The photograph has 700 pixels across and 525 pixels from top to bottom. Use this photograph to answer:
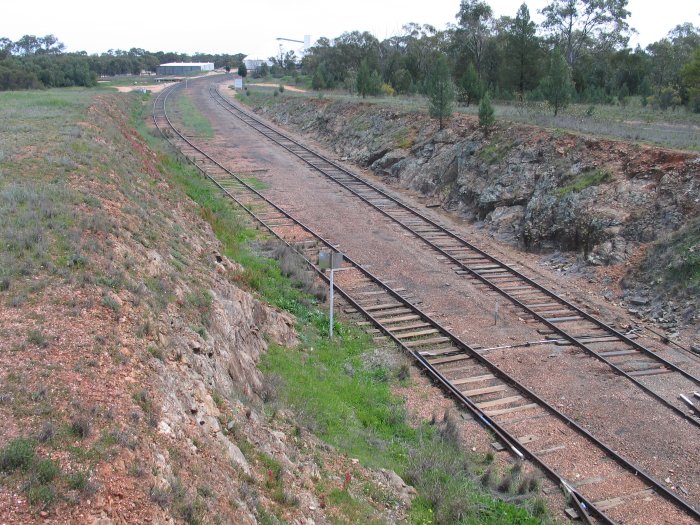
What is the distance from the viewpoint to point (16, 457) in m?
5.54

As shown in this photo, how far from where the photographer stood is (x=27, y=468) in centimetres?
553

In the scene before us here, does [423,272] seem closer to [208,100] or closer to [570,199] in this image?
[570,199]

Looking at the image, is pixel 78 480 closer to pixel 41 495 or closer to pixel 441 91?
pixel 41 495

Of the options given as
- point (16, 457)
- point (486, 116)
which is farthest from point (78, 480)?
point (486, 116)

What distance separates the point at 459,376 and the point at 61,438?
29.6 feet

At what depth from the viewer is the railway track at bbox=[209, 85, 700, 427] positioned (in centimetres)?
1312

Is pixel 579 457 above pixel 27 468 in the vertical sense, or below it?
below

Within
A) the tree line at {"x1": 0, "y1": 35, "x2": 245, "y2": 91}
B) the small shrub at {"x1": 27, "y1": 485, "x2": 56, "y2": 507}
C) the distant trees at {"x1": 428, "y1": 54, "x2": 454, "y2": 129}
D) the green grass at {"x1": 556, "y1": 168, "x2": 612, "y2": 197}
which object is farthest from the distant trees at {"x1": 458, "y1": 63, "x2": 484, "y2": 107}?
the tree line at {"x1": 0, "y1": 35, "x2": 245, "y2": 91}

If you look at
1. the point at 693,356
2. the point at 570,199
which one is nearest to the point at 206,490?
the point at 693,356

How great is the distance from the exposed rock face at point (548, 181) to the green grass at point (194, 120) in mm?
13744

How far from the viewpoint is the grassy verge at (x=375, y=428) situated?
9.16 m

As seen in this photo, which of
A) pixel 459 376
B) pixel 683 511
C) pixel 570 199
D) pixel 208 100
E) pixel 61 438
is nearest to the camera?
pixel 61 438

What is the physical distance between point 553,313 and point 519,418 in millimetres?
5296

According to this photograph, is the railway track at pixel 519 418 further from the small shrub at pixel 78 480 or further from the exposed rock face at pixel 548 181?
the exposed rock face at pixel 548 181
